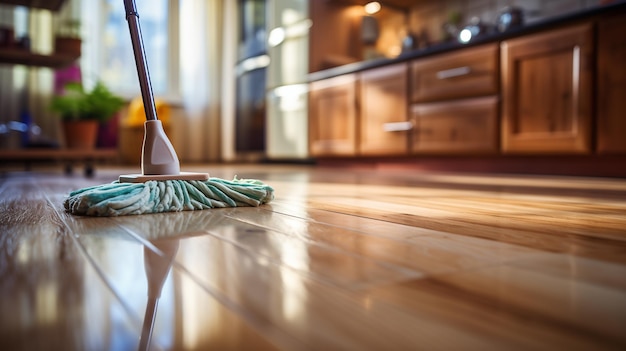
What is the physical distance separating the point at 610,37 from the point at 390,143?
1230 mm

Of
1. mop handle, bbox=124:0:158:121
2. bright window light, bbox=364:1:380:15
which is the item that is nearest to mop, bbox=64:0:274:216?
mop handle, bbox=124:0:158:121

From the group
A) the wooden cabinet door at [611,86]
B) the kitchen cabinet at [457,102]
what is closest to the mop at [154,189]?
the wooden cabinet door at [611,86]

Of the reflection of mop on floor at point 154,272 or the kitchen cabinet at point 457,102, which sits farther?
→ the kitchen cabinet at point 457,102

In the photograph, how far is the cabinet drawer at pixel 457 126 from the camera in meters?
2.31

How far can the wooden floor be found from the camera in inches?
10.5

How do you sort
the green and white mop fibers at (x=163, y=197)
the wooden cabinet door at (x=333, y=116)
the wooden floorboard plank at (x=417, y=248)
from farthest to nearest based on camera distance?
Result: the wooden cabinet door at (x=333, y=116) < the green and white mop fibers at (x=163, y=197) < the wooden floorboard plank at (x=417, y=248)

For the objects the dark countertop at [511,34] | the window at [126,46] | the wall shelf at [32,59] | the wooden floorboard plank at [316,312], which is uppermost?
the window at [126,46]

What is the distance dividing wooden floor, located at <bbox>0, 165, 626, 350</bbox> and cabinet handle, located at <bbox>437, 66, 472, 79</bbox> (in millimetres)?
1820

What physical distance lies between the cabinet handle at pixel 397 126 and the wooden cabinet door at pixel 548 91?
0.59m

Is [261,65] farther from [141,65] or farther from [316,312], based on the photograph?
[316,312]

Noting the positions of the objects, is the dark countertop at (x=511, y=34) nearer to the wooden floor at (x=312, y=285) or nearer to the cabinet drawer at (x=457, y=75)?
the cabinet drawer at (x=457, y=75)

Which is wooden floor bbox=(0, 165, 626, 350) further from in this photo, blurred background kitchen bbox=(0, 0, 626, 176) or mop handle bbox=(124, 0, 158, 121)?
blurred background kitchen bbox=(0, 0, 626, 176)

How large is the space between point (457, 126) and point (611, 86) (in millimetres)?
722

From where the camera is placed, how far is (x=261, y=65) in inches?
167
